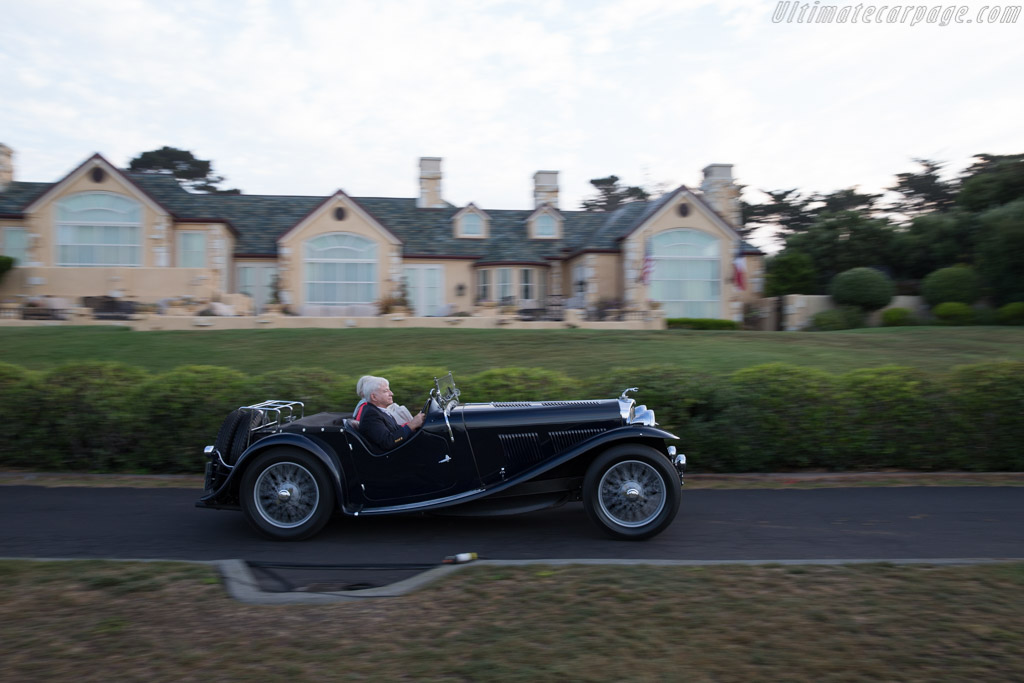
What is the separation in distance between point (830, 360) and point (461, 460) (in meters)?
11.9

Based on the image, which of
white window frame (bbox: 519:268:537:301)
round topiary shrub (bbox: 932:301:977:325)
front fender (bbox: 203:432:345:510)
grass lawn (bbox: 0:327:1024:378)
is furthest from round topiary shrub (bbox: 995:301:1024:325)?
front fender (bbox: 203:432:345:510)

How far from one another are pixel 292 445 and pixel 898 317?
25.7 metres

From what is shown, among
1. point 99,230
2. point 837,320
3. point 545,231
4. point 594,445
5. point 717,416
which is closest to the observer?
point 594,445

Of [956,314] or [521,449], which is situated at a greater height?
[956,314]

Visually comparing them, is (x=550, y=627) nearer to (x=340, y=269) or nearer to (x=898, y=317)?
(x=340, y=269)

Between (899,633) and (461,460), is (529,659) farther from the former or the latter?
(461,460)

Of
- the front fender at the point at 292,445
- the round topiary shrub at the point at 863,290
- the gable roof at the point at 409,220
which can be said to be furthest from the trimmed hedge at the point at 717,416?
the round topiary shrub at the point at 863,290

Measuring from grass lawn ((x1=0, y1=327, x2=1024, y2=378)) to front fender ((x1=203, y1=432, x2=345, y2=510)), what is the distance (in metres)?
7.89

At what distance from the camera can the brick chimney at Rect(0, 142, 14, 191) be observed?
90.1 feet

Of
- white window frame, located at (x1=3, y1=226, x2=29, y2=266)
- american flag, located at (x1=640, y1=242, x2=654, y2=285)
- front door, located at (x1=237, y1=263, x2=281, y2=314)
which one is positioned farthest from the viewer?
front door, located at (x1=237, y1=263, x2=281, y2=314)

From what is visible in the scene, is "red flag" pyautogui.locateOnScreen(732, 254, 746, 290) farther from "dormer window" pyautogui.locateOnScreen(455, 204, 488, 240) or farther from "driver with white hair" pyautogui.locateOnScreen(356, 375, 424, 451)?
"driver with white hair" pyautogui.locateOnScreen(356, 375, 424, 451)

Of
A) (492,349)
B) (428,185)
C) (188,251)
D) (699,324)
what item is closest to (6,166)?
(188,251)

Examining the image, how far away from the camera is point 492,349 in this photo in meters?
16.7

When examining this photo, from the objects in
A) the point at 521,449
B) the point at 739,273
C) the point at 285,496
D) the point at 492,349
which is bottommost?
the point at 285,496
